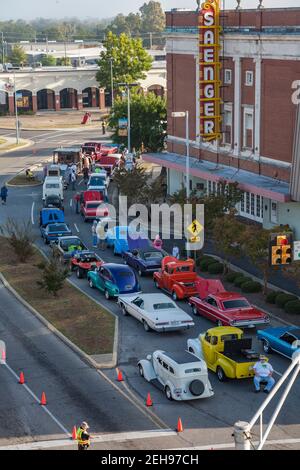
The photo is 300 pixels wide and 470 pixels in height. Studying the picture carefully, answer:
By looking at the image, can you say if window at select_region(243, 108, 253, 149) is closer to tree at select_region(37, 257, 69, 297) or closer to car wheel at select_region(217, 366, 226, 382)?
tree at select_region(37, 257, 69, 297)

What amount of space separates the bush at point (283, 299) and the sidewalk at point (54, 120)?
79924 millimetres

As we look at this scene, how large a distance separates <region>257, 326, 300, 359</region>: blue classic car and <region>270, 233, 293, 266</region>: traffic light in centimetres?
324

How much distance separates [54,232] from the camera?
5541 centimetres

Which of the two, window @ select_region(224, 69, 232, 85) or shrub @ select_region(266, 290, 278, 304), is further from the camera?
window @ select_region(224, 69, 232, 85)

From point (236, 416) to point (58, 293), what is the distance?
16.8 meters

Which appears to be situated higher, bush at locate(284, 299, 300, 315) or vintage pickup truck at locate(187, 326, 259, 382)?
vintage pickup truck at locate(187, 326, 259, 382)

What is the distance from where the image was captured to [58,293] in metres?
44.5

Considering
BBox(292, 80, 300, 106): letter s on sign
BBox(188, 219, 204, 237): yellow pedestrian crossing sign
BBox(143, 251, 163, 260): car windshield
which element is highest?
BBox(292, 80, 300, 106): letter s on sign

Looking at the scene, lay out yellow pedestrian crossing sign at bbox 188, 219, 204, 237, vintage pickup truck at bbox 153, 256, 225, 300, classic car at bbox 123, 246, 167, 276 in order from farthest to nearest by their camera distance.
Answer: classic car at bbox 123, 246, 167, 276, yellow pedestrian crossing sign at bbox 188, 219, 204, 237, vintage pickup truck at bbox 153, 256, 225, 300

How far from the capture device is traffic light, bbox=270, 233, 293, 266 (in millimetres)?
32438

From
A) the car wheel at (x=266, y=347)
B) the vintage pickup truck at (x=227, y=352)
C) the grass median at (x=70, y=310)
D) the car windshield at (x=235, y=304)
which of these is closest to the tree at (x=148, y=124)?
the grass median at (x=70, y=310)

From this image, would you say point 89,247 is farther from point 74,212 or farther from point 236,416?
point 236,416

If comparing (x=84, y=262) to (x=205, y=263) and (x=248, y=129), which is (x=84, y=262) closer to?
(x=205, y=263)

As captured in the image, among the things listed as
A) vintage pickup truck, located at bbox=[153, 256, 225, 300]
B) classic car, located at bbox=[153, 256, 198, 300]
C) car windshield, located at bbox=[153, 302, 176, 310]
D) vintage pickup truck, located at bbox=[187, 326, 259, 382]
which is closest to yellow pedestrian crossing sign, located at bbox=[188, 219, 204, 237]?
vintage pickup truck, located at bbox=[153, 256, 225, 300]
